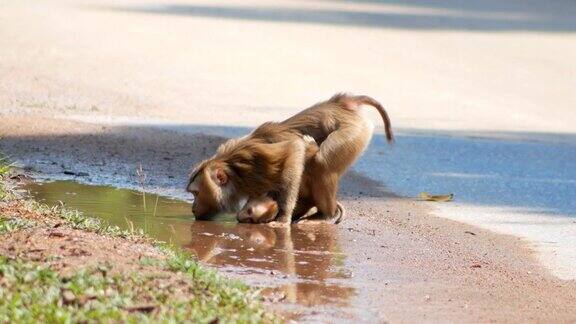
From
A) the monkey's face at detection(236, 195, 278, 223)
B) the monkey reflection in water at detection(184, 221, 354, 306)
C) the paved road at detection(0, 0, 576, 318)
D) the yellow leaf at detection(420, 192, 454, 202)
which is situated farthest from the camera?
the paved road at detection(0, 0, 576, 318)

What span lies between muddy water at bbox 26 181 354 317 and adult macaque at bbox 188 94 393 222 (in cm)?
20

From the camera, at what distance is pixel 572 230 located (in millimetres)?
10352

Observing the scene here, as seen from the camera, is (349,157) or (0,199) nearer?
(0,199)

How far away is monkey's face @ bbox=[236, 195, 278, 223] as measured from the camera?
1005 centimetres

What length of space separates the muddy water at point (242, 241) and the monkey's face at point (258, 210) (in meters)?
0.08

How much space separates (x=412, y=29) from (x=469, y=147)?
39.3 feet

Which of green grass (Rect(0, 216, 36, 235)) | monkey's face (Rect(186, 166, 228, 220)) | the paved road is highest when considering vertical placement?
green grass (Rect(0, 216, 36, 235))

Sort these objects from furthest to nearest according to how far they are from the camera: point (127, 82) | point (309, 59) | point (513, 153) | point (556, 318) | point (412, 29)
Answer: point (412, 29) < point (309, 59) < point (127, 82) < point (513, 153) < point (556, 318)

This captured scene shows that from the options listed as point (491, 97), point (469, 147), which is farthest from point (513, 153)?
point (491, 97)

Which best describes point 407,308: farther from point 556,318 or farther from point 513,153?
point 513,153

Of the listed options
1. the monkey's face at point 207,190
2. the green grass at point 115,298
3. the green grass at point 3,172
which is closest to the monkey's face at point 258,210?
the monkey's face at point 207,190

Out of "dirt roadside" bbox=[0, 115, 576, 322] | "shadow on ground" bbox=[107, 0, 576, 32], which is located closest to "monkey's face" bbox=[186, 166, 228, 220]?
"dirt roadside" bbox=[0, 115, 576, 322]

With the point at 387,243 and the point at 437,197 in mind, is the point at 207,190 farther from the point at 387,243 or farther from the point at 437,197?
the point at 437,197

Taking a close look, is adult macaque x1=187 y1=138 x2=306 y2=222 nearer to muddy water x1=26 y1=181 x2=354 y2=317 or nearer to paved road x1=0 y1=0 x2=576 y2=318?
muddy water x1=26 y1=181 x2=354 y2=317
